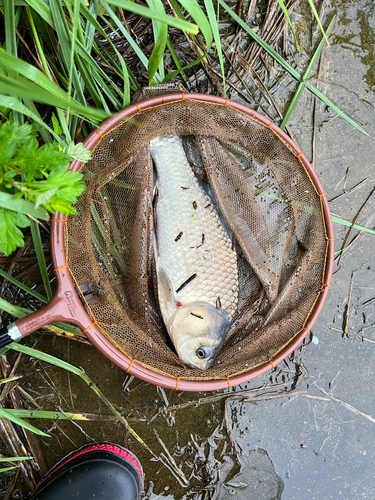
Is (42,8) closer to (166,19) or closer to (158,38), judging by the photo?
(158,38)

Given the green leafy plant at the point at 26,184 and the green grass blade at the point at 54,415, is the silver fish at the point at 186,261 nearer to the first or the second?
the green grass blade at the point at 54,415

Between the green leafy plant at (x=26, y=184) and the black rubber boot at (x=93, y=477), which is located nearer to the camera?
the green leafy plant at (x=26, y=184)

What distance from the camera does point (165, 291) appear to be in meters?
1.79

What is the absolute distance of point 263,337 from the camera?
5.51ft

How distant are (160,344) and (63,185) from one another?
93 centimetres

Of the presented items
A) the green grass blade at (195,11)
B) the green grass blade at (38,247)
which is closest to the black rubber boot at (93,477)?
the green grass blade at (38,247)

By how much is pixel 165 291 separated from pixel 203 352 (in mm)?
327

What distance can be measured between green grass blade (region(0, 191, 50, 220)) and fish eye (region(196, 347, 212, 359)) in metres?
0.96

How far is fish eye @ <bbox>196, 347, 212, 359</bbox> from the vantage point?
→ 1721mm

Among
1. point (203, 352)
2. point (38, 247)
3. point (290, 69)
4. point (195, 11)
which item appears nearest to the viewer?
point (195, 11)

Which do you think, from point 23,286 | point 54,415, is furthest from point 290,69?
point 54,415

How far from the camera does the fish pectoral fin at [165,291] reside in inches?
69.5

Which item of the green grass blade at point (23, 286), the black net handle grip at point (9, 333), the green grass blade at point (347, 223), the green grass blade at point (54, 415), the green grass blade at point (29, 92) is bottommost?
the green grass blade at point (54, 415)

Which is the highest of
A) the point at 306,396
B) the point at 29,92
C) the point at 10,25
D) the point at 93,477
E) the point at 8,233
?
the point at 10,25
